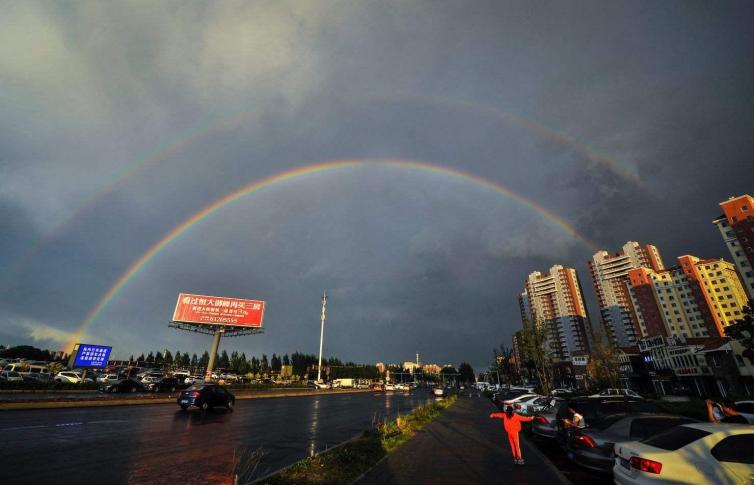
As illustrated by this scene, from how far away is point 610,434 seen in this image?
845 centimetres

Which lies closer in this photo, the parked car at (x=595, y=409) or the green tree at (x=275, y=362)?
the parked car at (x=595, y=409)

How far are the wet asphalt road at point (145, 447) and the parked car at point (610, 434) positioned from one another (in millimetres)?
7540

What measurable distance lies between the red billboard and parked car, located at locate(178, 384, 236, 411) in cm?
3270

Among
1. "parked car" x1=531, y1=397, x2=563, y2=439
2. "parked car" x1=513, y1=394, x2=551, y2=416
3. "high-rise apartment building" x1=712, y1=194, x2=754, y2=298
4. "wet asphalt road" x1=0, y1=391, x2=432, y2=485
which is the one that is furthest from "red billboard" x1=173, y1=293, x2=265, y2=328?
"high-rise apartment building" x1=712, y1=194, x2=754, y2=298

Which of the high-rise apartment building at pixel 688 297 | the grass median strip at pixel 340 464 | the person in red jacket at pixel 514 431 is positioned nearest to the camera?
the grass median strip at pixel 340 464

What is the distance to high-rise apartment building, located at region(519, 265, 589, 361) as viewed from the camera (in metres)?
149

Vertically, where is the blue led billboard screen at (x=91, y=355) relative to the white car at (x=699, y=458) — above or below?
above

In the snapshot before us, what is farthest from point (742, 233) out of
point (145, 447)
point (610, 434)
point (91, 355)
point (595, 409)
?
point (91, 355)

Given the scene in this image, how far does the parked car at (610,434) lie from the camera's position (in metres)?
8.12

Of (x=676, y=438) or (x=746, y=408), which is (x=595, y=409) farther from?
(x=746, y=408)

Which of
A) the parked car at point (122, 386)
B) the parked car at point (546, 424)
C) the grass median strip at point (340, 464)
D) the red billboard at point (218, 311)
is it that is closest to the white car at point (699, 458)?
the grass median strip at point (340, 464)

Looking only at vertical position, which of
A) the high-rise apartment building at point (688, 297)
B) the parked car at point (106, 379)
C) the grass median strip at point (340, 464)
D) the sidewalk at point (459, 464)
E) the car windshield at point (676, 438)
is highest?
the high-rise apartment building at point (688, 297)

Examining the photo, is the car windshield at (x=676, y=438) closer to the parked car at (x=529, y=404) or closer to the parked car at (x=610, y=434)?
the parked car at (x=610, y=434)

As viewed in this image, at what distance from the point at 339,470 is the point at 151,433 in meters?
9.22
